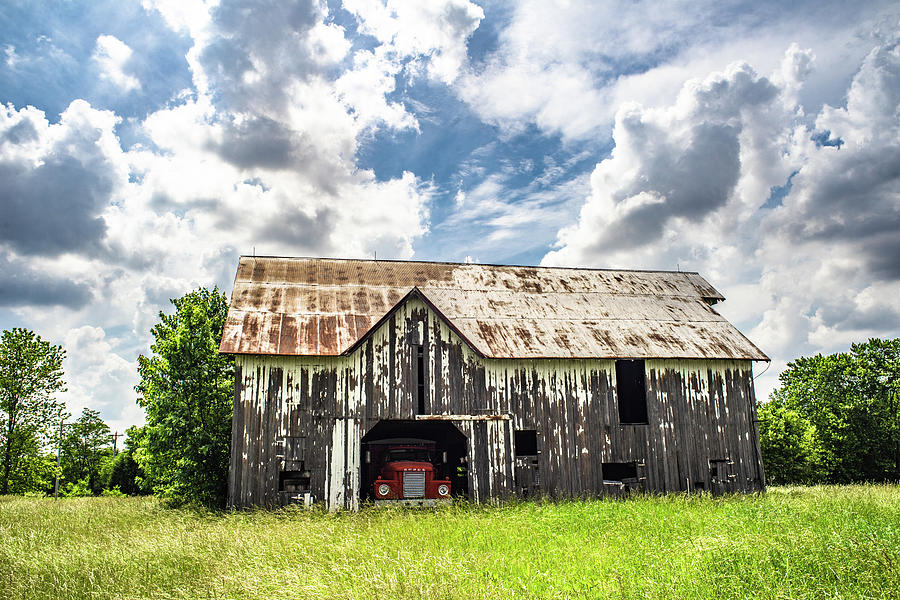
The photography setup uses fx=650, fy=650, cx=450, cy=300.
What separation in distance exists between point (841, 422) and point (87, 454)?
4445 centimetres

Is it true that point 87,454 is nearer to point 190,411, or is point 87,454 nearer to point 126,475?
point 126,475

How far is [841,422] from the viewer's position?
34.7 metres

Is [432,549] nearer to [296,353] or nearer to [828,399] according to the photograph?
[296,353]

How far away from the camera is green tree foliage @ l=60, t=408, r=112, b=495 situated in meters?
40.1

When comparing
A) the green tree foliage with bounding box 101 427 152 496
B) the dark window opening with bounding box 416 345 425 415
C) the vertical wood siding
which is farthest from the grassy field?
the green tree foliage with bounding box 101 427 152 496

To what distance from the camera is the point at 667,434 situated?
20.7 meters

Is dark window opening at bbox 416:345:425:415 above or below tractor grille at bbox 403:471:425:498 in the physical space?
above

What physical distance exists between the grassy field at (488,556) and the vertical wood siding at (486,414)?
2.83 metres

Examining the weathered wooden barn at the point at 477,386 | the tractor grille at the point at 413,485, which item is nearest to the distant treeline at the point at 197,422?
the weathered wooden barn at the point at 477,386

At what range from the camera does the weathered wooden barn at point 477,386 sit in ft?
60.2

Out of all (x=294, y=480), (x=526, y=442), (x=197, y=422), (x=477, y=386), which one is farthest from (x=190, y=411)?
(x=526, y=442)

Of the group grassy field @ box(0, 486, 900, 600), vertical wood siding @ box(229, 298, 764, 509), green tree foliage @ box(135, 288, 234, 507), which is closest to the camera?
grassy field @ box(0, 486, 900, 600)

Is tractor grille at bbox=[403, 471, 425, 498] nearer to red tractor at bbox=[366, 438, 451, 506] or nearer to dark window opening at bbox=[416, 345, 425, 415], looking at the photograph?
red tractor at bbox=[366, 438, 451, 506]

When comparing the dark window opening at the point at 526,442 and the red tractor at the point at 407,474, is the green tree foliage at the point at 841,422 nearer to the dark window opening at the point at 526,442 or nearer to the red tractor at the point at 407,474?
the dark window opening at the point at 526,442
